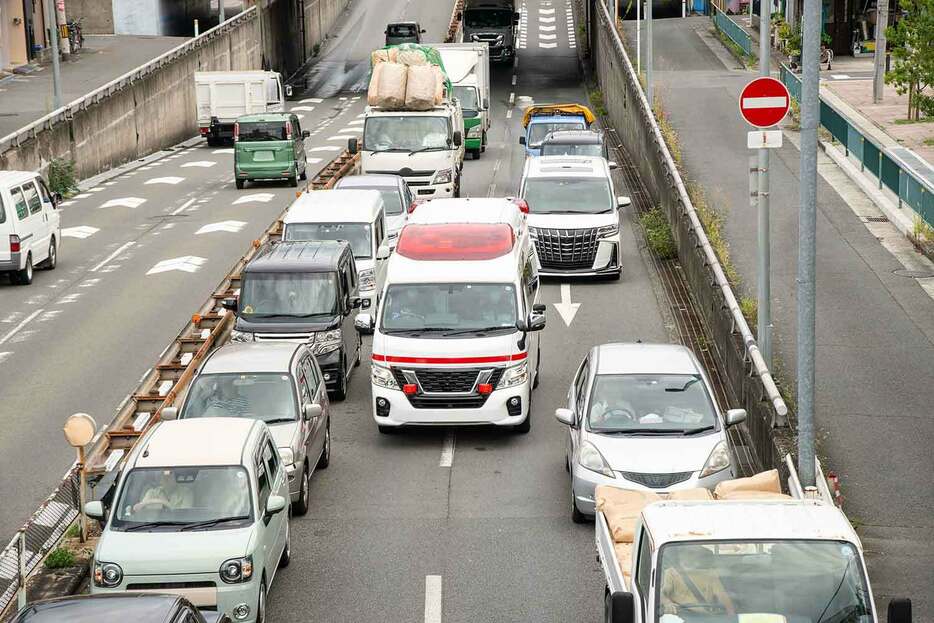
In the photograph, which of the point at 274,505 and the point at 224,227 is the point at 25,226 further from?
the point at 274,505

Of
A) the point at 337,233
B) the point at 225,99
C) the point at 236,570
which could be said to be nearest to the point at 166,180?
the point at 225,99

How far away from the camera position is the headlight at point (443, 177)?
35.6 m

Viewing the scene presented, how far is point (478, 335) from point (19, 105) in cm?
3918

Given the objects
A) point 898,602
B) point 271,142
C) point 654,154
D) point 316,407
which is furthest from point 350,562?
point 271,142

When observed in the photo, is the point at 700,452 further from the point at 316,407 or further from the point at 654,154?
the point at 654,154

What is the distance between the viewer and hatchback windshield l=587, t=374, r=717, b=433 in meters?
15.8

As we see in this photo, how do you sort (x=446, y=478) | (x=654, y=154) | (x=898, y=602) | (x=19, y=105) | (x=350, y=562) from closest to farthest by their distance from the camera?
(x=898, y=602), (x=350, y=562), (x=446, y=478), (x=654, y=154), (x=19, y=105)

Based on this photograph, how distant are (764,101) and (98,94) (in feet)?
117

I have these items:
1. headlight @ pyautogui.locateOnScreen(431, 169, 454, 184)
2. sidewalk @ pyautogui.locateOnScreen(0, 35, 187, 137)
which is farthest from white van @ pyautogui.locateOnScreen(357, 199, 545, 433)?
sidewalk @ pyautogui.locateOnScreen(0, 35, 187, 137)

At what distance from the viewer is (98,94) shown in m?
49.6

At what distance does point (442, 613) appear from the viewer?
43.4 ft

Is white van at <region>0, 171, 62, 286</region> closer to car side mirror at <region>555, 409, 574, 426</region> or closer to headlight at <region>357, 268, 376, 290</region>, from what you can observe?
headlight at <region>357, 268, 376, 290</region>

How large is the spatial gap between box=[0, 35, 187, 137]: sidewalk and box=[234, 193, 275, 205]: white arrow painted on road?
30.9 feet

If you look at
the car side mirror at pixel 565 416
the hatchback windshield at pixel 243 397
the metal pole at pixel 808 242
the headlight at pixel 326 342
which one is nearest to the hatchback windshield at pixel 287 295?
the headlight at pixel 326 342
